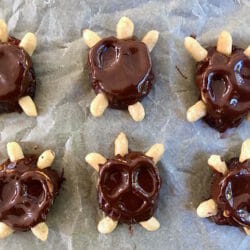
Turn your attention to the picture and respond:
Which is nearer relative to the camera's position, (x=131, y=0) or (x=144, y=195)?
(x=144, y=195)

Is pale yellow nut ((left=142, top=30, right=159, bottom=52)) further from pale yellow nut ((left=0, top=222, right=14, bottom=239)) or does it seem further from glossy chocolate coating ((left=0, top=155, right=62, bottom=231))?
pale yellow nut ((left=0, top=222, right=14, bottom=239))

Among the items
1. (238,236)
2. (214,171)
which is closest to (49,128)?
(214,171)

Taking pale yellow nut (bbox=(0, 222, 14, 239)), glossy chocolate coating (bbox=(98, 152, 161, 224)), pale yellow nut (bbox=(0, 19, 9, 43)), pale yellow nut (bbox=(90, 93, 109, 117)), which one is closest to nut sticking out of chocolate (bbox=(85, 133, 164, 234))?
glossy chocolate coating (bbox=(98, 152, 161, 224))

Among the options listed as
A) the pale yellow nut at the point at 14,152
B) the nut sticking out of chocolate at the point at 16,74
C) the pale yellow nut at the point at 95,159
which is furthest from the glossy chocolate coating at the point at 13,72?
the pale yellow nut at the point at 95,159

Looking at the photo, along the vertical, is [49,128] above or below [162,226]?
above

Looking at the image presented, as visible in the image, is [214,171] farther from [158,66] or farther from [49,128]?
[49,128]

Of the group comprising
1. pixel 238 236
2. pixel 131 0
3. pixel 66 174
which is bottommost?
pixel 238 236
